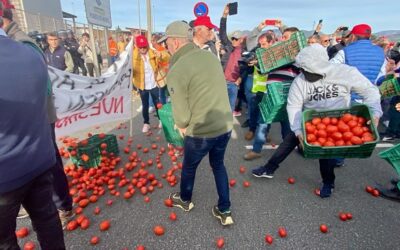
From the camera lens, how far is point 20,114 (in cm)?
146

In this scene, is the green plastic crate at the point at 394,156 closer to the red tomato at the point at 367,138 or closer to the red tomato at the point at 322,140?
the red tomato at the point at 367,138

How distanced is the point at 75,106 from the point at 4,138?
7.16 ft

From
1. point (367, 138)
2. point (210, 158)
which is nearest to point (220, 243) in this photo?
point (210, 158)

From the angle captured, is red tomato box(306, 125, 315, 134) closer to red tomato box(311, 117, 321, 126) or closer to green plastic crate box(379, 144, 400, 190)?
red tomato box(311, 117, 321, 126)

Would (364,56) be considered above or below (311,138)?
above

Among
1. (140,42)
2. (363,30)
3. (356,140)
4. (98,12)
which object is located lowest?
(356,140)

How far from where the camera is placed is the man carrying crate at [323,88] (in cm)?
281

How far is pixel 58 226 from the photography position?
6.55ft

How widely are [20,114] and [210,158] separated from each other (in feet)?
5.81

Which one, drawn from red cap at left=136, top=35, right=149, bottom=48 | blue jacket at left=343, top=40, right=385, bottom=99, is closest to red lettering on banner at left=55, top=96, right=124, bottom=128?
red cap at left=136, top=35, right=149, bottom=48

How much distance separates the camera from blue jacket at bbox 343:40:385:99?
3.85m

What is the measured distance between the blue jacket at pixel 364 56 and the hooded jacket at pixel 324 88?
1200mm

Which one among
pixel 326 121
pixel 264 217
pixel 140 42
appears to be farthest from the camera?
pixel 140 42

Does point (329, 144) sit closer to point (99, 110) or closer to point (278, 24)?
point (99, 110)
